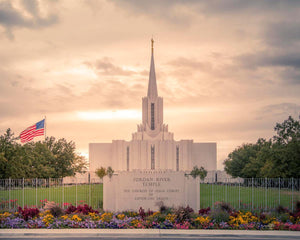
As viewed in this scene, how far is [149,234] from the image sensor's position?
1428cm

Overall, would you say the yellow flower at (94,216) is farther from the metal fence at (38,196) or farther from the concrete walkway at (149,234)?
the metal fence at (38,196)

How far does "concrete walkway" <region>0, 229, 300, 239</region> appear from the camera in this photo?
46.3 feet

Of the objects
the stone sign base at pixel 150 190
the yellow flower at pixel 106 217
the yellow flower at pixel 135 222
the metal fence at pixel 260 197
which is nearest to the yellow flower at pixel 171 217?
the yellow flower at pixel 135 222

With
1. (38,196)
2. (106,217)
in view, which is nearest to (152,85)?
(38,196)

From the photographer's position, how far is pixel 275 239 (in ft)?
44.8

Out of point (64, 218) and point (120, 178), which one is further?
point (120, 178)

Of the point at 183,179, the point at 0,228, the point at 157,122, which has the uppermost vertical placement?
the point at 157,122

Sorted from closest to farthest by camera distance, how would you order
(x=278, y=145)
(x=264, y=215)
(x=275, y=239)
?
(x=275, y=239) → (x=264, y=215) → (x=278, y=145)

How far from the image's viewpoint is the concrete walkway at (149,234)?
46.3 feet

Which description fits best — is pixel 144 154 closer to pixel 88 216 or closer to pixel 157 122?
pixel 157 122

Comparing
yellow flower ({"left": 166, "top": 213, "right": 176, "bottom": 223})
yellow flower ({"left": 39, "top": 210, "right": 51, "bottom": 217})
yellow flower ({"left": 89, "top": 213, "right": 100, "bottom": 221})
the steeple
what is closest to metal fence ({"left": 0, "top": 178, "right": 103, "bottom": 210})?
yellow flower ({"left": 39, "top": 210, "right": 51, "bottom": 217})

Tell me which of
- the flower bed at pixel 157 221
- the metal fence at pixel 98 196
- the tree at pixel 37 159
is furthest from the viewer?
the tree at pixel 37 159

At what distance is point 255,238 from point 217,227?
209 centimetres

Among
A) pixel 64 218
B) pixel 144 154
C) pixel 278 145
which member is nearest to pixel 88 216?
pixel 64 218
